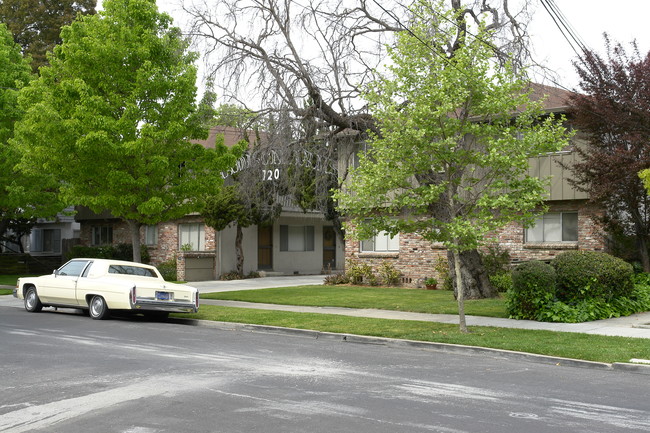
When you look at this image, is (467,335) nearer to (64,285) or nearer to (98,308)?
(98,308)

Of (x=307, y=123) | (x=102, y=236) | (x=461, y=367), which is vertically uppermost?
(x=307, y=123)

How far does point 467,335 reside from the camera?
13477mm

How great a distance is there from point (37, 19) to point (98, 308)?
3059 centimetres

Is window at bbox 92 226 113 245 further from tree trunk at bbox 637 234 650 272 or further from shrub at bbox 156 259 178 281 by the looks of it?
tree trunk at bbox 637 234 650 272

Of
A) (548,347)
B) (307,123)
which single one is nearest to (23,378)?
(548,347)

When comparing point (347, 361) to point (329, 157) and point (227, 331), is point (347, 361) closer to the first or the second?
point (227, 331)

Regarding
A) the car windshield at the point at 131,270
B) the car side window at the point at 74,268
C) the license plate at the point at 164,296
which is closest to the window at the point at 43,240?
the car side window at the point at 74,268

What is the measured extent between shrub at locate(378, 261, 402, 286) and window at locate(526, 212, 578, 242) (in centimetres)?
492

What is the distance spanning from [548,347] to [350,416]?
5.88 metres

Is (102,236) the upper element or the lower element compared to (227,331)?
upper

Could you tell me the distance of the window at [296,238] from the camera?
36250 millimetres

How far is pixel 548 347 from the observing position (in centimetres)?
1189

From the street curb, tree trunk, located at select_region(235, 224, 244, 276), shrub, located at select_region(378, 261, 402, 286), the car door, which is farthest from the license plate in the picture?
tree trunk, located at select_region(235, 224, 244, 276)

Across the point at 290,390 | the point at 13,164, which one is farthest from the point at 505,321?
the point at 13,164
